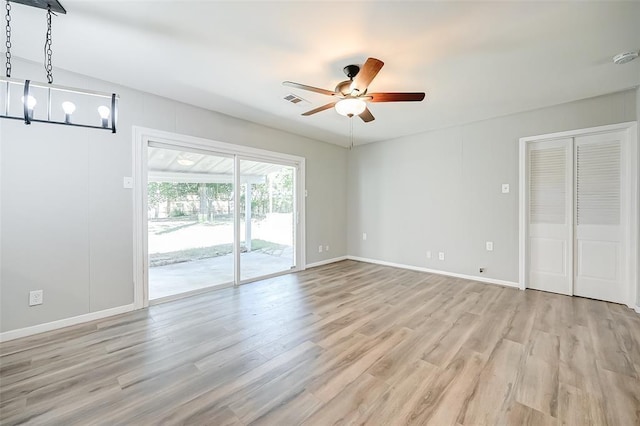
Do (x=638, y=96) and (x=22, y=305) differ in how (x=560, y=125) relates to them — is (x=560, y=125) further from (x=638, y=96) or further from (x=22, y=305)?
(x=22, y=305)

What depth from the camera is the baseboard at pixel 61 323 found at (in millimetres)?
2512

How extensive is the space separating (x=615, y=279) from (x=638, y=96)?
2.26 metres

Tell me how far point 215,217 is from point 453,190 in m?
4.07

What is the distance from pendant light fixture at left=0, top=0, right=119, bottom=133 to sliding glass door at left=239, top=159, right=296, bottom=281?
6.47ft

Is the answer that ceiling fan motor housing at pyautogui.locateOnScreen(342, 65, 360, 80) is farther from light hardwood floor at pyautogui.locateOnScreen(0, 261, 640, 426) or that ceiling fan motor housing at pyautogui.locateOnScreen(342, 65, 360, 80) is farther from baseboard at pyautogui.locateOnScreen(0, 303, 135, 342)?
baseboard at pyautogui.locateOnScreen(0, 303, 135, 342)

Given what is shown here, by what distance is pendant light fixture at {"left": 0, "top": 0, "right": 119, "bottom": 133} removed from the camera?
174 centimetres

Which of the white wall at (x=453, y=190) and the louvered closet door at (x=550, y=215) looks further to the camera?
the white wall at (x=453, y=190)

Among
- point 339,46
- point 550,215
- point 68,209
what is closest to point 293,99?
point 339,46

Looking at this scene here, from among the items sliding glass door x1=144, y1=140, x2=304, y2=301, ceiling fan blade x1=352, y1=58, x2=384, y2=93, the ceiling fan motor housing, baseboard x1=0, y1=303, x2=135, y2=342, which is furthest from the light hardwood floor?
the ceiling fan motor housing

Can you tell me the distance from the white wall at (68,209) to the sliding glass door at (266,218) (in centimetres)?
128

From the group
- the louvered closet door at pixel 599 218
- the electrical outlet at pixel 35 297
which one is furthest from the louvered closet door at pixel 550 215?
the electrical outlet at pixel 35 297

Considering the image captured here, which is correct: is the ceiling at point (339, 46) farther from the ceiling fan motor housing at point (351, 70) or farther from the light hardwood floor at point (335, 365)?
the light hardwood floor at point (335, 365)

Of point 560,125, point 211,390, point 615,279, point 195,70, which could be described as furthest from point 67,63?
point 615,279

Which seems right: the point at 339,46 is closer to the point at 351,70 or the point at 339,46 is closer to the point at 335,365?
the point at 351,70
